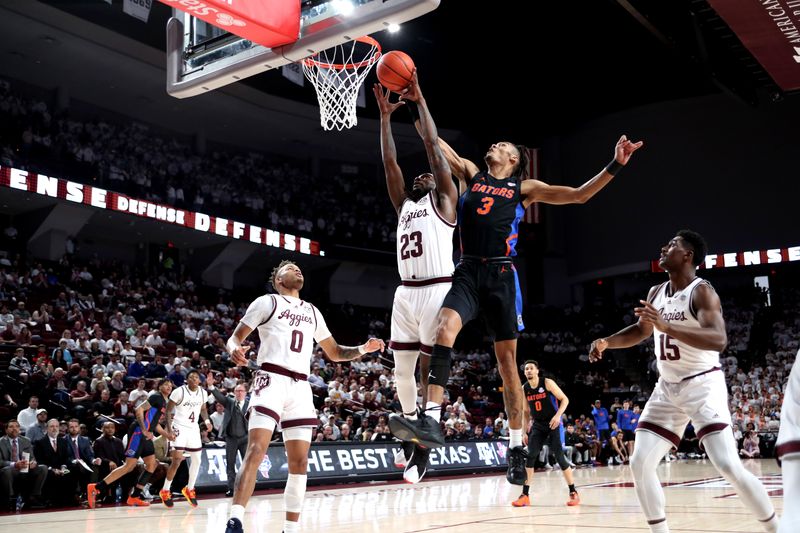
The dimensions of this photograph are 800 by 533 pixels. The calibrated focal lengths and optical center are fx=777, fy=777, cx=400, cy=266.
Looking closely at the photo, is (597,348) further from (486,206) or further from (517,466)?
(486,206)

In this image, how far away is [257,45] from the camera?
6980 mm

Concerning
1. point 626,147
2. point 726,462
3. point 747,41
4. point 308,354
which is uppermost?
point 747,41

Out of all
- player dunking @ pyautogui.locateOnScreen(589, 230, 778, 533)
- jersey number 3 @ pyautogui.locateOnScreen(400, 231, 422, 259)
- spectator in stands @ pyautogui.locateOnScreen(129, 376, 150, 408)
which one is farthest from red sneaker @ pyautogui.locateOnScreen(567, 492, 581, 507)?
spectator in stands @ pyautogui.locateOnScreen(129, 376, 150, 408)

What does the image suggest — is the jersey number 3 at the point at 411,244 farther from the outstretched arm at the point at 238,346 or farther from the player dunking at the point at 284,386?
the outstretched arm at the point at 238,346

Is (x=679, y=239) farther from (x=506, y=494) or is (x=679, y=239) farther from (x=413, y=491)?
(x=413, y=491)

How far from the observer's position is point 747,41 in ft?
45.2

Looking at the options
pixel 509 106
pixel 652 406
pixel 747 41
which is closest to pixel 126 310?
pixel 747 41

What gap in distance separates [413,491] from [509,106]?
22.2m

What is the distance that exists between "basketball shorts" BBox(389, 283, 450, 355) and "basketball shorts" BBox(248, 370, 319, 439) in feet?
4.27

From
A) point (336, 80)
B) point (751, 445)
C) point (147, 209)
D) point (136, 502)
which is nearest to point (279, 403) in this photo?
point (336, 80)

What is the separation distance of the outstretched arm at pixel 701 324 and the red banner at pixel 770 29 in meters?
8.56

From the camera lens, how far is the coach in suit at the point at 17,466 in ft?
36.3

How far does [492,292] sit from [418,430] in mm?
1192

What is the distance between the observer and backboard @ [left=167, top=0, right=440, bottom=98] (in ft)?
20.9
